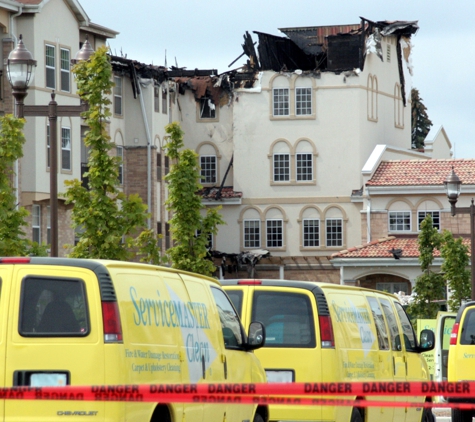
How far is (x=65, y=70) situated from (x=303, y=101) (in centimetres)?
2231

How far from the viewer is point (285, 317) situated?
12844mm

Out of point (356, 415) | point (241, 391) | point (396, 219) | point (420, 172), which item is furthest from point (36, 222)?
point (241, 391)

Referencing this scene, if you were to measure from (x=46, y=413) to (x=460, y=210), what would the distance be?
27.6 metres

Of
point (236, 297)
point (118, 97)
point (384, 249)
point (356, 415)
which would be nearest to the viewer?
point (236, 297)

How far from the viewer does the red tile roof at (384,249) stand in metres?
59.5

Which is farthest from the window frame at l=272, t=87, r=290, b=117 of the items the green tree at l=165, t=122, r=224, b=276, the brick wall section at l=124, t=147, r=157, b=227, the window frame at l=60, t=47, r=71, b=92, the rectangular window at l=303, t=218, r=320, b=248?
the green tree at l=165, t=122, r=224, b=276

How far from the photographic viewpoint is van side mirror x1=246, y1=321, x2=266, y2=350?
37.3 ft

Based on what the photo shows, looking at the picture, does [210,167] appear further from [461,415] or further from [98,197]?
[461,415]

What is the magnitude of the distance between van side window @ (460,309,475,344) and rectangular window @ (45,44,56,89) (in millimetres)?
29569

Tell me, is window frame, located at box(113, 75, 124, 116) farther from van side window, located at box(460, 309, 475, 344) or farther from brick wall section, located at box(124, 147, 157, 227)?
van side window, located at box(460, 309, 475, 344)

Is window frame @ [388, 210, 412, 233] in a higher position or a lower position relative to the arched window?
lower

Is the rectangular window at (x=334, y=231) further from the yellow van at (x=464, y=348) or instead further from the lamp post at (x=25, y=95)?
the yellow van at (x=464, y=348)

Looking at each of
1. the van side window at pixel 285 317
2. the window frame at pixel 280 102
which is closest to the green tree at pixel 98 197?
the van side window at pixel 285 317

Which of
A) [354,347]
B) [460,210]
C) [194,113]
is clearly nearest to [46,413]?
[354,347]
